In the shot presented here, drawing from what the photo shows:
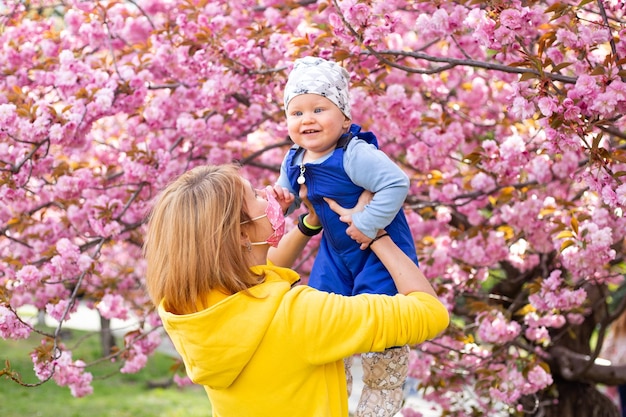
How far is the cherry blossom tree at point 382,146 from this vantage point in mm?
3309

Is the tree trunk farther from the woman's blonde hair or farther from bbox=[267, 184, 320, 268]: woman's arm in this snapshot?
the woman's blonde hair

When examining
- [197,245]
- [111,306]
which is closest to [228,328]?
[197,245]

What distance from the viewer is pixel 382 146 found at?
5.23 metres

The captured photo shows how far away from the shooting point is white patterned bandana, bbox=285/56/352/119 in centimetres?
227

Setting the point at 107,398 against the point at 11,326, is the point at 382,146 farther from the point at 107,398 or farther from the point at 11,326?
the point at 107,398

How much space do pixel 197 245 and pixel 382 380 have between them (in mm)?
708

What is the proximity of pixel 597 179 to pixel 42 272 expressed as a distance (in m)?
2.56

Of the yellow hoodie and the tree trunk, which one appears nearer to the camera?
the yellow hoodie

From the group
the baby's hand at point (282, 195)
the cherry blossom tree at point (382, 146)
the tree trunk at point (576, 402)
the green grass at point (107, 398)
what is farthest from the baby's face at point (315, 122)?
the green grass at point (107, 398)

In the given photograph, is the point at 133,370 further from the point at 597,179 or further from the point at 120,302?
the point at 597,179

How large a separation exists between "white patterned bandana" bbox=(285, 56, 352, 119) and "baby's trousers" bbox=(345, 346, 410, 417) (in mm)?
701

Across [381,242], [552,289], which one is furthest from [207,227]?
[552,289]

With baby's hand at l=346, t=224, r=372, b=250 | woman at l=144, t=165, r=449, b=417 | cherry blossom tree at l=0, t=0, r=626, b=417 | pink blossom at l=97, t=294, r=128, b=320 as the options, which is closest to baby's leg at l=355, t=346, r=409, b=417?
woman at l=144, t=165, r=449, b=417

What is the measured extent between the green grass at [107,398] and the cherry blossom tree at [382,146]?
11.3ft
